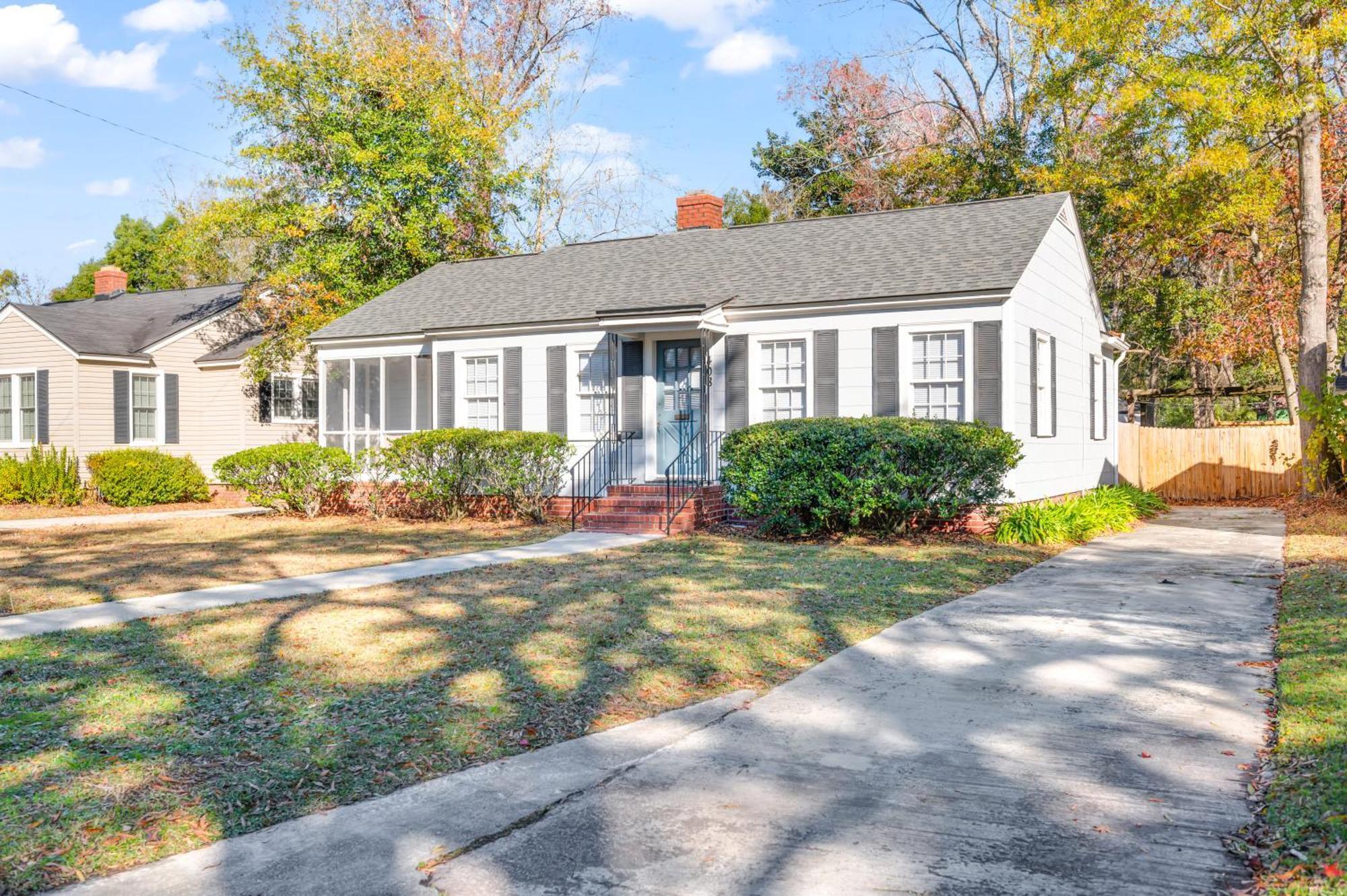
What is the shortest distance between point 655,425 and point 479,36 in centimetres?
1727

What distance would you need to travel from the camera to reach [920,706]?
518 centimetres

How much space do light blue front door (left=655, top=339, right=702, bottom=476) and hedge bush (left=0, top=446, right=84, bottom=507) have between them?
41.8 ft

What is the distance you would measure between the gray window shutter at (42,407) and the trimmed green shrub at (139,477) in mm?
1480

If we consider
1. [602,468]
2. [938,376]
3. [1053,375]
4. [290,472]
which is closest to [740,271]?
[602,468]

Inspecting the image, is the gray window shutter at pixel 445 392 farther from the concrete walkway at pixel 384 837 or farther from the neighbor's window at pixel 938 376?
the concrete walkway at pixel 384 837

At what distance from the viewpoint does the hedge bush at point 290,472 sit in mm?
16172

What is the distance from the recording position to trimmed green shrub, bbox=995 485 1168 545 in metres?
12.5

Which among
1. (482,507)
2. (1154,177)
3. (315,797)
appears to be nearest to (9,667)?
(315,797)

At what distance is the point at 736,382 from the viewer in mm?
14867

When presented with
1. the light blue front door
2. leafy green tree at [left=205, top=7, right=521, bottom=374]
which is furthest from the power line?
the light blue front door

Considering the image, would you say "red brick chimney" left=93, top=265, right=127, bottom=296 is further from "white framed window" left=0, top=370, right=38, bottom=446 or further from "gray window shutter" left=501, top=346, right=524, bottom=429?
"gray window shutter" left=501, top=346, right=524, bottom=429

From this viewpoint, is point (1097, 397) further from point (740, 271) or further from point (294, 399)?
point (294, 399)

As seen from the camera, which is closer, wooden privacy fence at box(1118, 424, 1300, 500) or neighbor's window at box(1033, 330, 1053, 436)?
neighbor's window at box(1033, 330, 1053, 436)

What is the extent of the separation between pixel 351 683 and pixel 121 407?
19.3 metres
